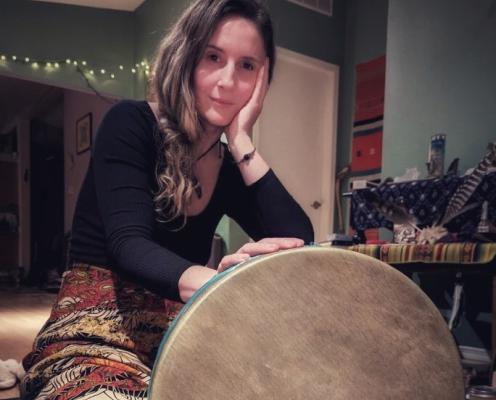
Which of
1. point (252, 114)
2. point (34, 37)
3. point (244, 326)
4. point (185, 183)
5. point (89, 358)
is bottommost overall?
point (89, 358)

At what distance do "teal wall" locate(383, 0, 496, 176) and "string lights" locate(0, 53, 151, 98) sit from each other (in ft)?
7.41

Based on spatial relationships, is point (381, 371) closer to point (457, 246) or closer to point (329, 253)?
point (329, 253)

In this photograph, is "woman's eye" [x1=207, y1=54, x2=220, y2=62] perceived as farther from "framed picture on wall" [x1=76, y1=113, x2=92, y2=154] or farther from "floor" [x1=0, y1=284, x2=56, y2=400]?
"framed picture on wall" [x1=76, y1=113, x2=92, y2=154]

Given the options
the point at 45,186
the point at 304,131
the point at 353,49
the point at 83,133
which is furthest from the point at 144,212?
the point at 45,186

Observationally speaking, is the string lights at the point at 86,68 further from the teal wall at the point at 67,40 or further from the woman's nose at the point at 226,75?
the woman's nose at the point at 226,75

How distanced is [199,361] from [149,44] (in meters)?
4.41

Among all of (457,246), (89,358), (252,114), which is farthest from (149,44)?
(89,358)

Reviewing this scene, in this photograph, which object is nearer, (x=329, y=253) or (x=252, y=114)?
(x=329, y=253)

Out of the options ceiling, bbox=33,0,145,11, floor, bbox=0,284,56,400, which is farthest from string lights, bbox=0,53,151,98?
floor, bbox=0,284,56,400

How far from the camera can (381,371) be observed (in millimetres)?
506

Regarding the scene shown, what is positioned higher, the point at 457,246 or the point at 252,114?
the point at 252,114

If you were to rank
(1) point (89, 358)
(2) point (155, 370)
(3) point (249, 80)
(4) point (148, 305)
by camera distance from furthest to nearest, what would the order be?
(3) point (249, 80), (4) point (148, 305), (1) point (89, 358), (2) point (155, 370)

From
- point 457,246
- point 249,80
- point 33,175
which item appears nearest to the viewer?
point 249,80

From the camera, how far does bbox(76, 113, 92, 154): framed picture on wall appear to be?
19.9 feet
